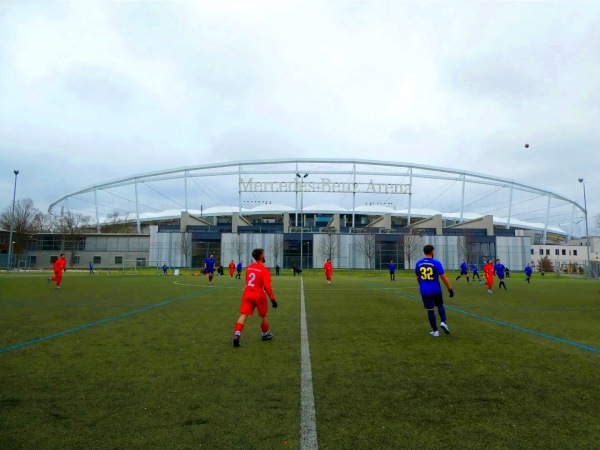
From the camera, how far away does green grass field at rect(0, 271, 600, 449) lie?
3410 millimetres

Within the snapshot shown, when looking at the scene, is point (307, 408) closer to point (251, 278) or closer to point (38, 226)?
point (251, 278)

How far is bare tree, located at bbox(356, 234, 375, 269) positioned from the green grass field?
5292 cm

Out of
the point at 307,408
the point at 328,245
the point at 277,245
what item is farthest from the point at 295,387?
the point at 328,245

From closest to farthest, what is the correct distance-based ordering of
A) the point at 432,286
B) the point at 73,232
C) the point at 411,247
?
the point at 432,286 < the point at 411,247 < the point at 73,232

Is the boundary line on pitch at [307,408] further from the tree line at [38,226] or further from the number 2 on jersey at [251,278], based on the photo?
the tree line at [38,226]

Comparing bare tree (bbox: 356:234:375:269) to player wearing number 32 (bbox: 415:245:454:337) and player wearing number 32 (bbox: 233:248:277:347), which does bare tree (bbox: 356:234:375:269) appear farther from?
player wearing number 32 (bbox: 233:248:277:347)

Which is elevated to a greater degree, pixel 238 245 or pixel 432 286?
pixel 238 245

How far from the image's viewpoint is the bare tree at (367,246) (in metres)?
62.0

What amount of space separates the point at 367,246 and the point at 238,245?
2008 centimetres

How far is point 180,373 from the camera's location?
17.5 feet

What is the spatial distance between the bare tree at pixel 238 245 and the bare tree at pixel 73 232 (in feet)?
105

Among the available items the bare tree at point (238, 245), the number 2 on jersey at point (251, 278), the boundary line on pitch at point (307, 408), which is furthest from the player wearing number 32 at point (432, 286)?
the bare tree at point (238, 245)

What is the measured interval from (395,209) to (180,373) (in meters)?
96.6

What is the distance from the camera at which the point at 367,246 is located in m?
62.6
